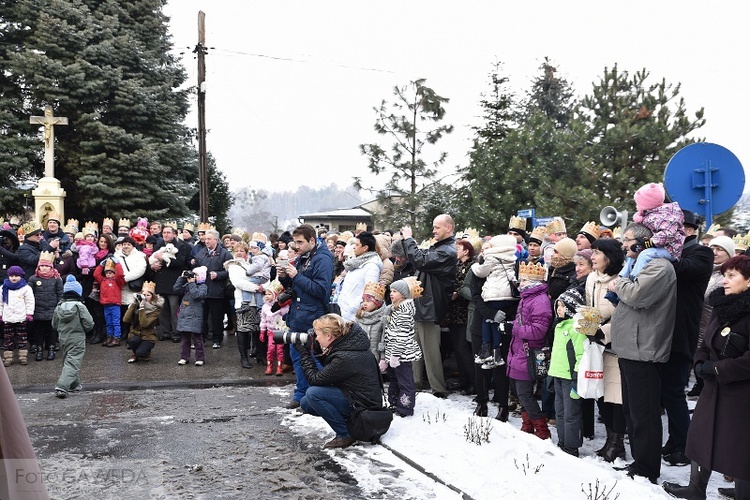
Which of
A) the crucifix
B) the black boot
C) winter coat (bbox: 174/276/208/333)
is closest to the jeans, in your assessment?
the black boot

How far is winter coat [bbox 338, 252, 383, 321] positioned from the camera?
838 centimetres

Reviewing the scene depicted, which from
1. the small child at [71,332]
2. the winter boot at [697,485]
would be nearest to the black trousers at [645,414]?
the winter boot at [697,485]

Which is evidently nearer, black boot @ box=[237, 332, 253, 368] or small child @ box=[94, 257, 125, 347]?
black boot @ box=[237, 332, 253, 368]

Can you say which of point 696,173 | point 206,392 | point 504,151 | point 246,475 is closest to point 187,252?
Answer: point 206,392

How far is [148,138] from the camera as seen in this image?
24734 millimetres

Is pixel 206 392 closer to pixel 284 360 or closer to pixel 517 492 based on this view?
pixel 284 360

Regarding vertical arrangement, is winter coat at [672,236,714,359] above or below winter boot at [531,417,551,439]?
above

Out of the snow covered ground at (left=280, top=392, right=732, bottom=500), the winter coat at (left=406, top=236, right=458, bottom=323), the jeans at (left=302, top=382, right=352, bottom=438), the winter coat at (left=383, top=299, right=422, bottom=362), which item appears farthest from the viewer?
the winter coat at (left=406, top=236, right=458, bottom=323)

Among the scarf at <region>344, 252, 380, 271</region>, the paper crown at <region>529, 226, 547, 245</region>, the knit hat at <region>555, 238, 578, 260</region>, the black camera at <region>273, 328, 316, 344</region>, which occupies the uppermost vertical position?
the paper crown at <region>529, 226, 547, 245</region>

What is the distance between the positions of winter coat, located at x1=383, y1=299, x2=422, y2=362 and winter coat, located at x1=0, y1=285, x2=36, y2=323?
6.84m

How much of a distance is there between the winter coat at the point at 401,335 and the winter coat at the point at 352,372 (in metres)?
0.84

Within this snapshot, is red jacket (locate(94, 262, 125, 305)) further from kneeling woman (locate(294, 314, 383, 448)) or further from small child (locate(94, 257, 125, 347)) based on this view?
kneeling woman (locate(294, 314, 383, 448))

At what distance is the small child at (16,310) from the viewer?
11102 mm

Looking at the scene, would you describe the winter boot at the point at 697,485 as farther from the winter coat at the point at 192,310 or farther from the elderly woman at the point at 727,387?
the winter coat at the point at 192,310
